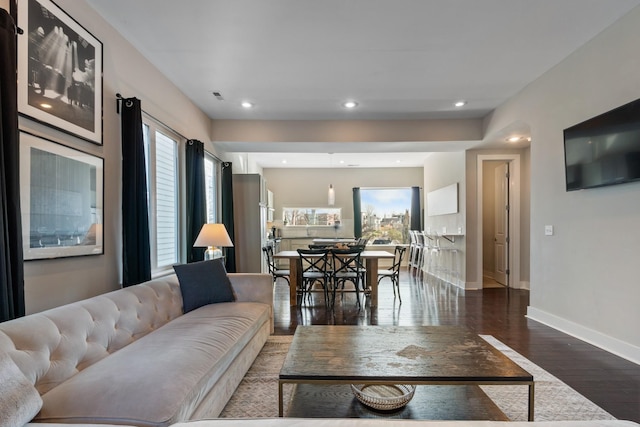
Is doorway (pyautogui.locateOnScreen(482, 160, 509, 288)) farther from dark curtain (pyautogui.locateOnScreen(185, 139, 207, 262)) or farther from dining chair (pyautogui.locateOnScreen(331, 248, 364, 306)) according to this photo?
dark curtain (pyautogui.locateOnScreen(185, 139, 207, 262))

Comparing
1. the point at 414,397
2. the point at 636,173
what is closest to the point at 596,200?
the point at 636,173

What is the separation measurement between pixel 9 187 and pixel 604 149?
4.38m

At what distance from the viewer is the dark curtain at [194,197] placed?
4234 mm

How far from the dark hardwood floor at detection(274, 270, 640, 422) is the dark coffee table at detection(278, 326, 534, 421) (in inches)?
40.1

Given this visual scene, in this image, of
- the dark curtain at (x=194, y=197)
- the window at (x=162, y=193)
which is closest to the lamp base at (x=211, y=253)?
the dark curtain at (x=194, y=197)

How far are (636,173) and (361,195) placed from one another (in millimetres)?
7218

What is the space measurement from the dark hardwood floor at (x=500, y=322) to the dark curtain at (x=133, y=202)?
1.61 meters

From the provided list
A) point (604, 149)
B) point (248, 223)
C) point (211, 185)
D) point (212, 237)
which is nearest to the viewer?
point (604, 149)

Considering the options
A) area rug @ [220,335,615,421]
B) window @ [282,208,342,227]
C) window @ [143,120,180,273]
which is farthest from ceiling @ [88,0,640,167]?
window @ [282,208,342,227]

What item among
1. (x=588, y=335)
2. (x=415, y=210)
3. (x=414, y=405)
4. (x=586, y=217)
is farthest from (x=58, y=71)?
(x=415, y=210)

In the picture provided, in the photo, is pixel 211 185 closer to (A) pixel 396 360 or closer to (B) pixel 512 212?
(A) pixel 396 360

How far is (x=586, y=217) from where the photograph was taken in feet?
10.7

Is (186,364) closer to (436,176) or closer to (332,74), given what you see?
(332,74)

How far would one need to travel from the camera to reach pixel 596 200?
10.2 ft
